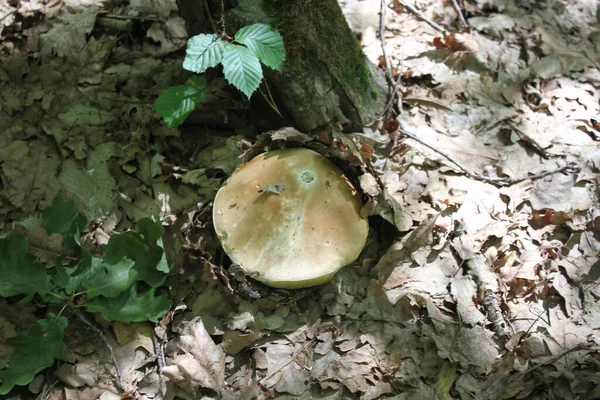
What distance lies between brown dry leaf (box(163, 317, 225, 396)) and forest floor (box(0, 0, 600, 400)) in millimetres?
10

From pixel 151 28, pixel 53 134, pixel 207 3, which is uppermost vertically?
pixel 207 3

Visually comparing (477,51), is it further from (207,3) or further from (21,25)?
(21,25)

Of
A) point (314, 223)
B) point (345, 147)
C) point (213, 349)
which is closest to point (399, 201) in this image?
point (345, 147)

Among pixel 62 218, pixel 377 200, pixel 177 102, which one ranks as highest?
pixel 177 102

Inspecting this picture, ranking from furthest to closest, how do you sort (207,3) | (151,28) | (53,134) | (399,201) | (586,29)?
1. (586,29)
2. (151,28)
3. (53,134)
4. (399,201)
5. (207,3)

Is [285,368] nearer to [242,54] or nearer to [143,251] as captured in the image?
[143,251]

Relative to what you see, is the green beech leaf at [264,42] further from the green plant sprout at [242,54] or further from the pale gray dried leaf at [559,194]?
the pale gray dried leaf at [559,194]

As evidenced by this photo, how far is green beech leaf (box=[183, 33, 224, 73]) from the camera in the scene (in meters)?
2.66

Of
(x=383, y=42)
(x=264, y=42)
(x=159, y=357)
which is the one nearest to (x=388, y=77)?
(x=383, y=42)

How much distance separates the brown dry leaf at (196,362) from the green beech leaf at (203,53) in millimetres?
1389

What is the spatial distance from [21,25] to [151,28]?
3.36 feet

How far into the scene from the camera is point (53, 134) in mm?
3449

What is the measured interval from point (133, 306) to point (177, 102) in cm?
121

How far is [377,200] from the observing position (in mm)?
3016
